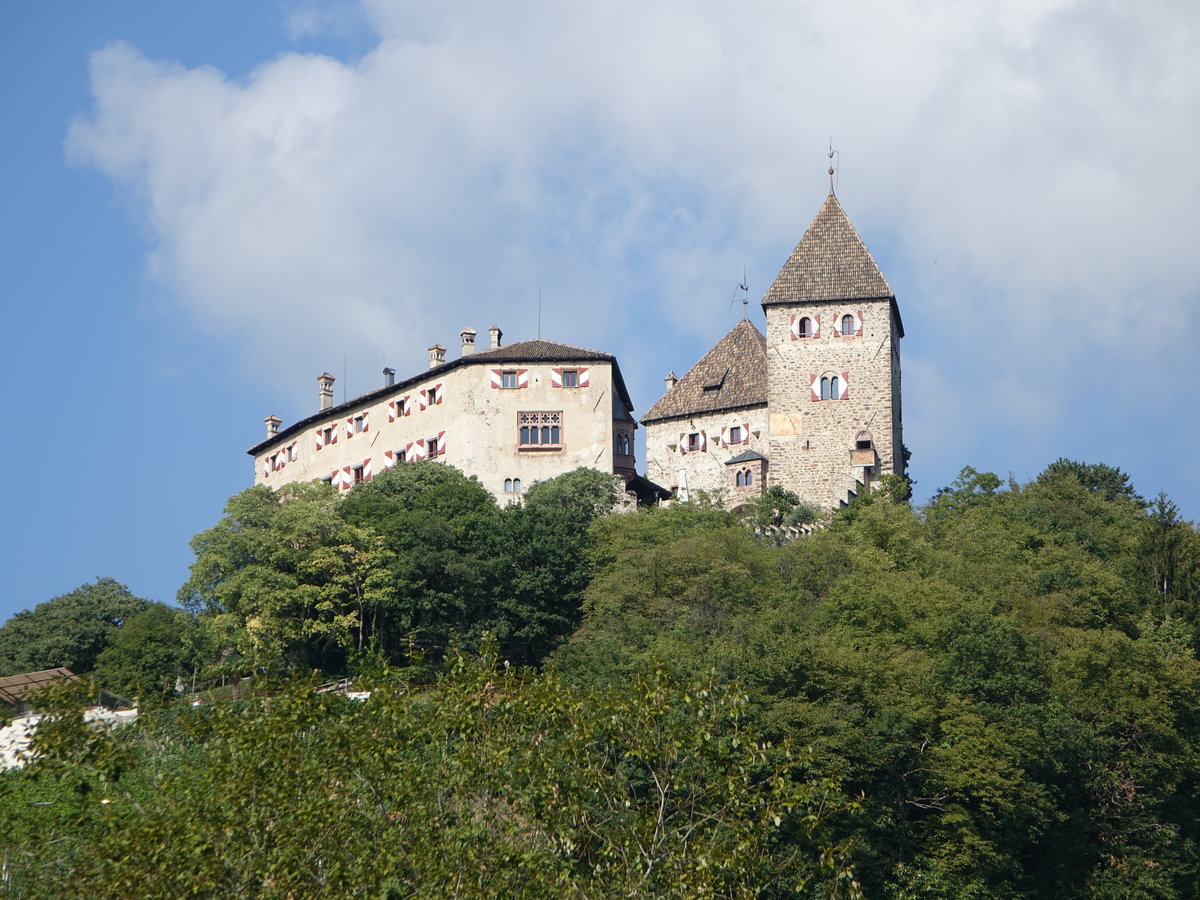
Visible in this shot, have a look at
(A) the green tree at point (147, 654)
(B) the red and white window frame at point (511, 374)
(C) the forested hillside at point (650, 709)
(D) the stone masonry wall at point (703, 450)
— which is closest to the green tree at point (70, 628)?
(C) the forested hillside at point (650, 709)

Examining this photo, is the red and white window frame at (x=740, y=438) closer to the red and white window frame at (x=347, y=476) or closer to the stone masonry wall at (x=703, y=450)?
the stone masonry wall at (x=703, y=450)

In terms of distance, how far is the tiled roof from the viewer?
69.3 m

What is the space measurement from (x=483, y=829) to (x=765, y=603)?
27.5 m

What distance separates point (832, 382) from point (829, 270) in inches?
202

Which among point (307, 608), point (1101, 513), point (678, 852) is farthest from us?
point (1101, 513)

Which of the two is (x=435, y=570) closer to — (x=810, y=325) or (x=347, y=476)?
(x=347, y=476)

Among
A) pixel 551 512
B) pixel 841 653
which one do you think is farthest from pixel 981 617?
pixel 551 512

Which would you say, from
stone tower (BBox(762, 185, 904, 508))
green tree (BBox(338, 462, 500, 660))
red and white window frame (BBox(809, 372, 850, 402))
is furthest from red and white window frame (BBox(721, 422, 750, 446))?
green tree (BBox(338, 462, 500, 660))

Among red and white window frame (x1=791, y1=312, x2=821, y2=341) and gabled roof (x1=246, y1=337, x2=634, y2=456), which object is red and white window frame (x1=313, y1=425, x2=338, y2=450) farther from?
red and white window frame (x1=791, y1=312, x2=821, y2=341)

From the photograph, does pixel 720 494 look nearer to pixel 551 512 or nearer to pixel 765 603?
pixel 551 512

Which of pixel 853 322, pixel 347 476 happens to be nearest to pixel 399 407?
pixel 347 476

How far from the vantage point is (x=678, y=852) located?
95.3ft

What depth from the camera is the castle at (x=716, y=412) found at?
67.2 metres

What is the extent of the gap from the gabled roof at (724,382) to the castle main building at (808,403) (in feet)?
0.25
